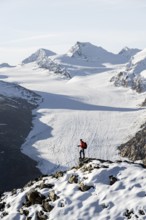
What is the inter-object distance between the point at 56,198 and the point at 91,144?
90.4m

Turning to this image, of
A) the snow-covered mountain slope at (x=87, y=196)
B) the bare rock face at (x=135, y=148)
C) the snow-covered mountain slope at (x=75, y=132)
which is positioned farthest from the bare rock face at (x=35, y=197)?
the bare rock face at (x=135, y=148)

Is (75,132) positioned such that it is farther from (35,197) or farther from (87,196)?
(87,196)

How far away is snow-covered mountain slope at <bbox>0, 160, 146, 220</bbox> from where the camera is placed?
92.8 feet

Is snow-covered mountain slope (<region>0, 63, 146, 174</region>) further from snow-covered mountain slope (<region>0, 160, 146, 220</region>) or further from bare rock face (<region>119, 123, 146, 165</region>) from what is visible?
snow-covered mountain slope (<region>0, 160, 146, 220</region>)

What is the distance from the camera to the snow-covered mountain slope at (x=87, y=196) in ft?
92.8

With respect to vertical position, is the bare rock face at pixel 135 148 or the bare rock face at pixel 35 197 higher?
the bare rock face at pixel 35 197

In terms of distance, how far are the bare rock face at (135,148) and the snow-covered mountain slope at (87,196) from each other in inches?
3050

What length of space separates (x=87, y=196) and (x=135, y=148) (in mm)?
86507

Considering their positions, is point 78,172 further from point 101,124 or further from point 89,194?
point 101,124

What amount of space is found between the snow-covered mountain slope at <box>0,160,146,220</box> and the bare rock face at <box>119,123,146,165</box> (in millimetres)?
77475

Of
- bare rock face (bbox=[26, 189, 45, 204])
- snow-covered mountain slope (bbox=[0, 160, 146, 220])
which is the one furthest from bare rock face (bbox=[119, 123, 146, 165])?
bare rock face (bbox=[26, 189, 45, 204])

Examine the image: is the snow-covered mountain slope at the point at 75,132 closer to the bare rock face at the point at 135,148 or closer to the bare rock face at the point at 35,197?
the bare rock face at the point at 135,148

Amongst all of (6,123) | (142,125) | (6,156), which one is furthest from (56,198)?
(6,123)

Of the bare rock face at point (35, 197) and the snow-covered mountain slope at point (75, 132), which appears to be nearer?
the bare rock face at point (35, 197)
